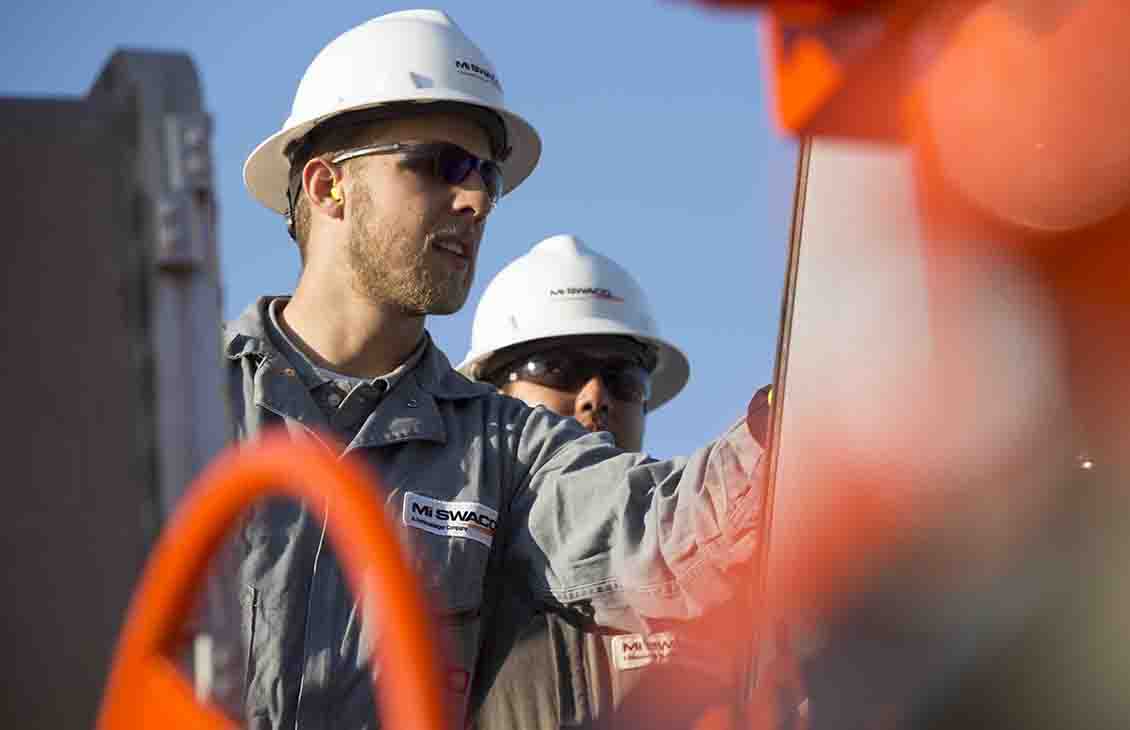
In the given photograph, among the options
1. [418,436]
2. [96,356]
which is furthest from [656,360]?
[96,356]

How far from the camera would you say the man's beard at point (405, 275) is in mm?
4438

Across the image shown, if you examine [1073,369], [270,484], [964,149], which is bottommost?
[270,484]

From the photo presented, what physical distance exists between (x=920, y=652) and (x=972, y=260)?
522mm

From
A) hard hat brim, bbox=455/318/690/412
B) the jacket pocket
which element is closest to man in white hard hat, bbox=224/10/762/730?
the jacket pocket

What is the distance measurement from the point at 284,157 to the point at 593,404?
1418 millimetres

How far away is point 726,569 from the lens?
152 inches

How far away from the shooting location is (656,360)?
22.8 feet

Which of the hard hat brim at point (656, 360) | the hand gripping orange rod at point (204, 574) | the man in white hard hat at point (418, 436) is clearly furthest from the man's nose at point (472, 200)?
the hand gripping orange rod at point (204, 574)

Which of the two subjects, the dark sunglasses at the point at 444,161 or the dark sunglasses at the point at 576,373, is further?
the dark sunglasses at the point at 576,373

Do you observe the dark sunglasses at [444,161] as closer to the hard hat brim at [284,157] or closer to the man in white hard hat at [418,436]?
the man in white hard hat at [418,436]

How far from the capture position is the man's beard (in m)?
4.44

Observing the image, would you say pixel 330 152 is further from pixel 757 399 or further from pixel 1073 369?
pixel 1073 369

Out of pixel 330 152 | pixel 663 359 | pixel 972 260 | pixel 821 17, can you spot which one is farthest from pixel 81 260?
pixel 663 359

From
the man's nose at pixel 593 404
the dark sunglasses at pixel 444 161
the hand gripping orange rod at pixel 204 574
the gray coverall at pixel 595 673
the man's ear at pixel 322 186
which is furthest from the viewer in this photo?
the man's nose at pixel 593 404
